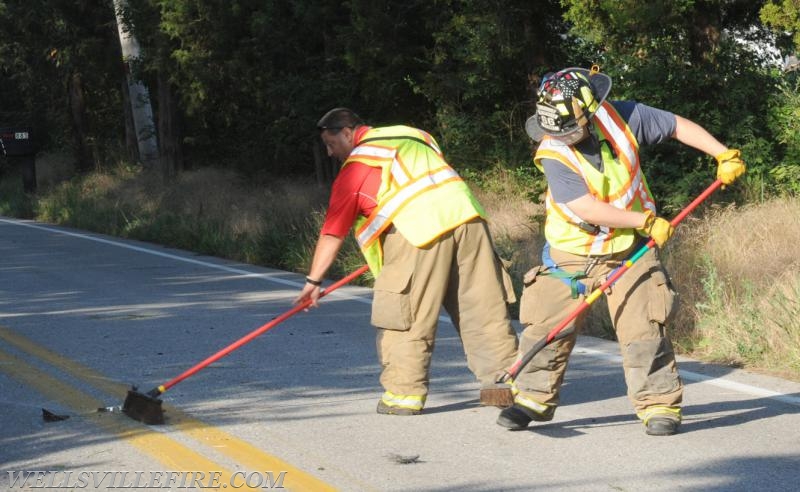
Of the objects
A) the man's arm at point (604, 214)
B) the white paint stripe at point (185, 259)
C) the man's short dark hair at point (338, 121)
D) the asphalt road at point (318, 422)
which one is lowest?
the white paint stripe at point (185, 259)

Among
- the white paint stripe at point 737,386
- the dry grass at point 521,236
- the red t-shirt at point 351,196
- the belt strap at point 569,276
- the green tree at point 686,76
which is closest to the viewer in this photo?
the belt strap at point 569,276

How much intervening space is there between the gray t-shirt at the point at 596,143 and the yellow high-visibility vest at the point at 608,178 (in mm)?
30

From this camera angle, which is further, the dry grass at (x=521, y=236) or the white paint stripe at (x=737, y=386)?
the dry grass at (x=521, y=236)

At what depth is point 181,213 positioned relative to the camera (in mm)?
20078

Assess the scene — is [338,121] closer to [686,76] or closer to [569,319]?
[569,319]

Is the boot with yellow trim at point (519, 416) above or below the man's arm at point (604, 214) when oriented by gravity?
below

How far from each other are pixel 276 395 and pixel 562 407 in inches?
63.4

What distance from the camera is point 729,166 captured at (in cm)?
599

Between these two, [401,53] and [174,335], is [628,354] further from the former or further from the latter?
[401,53]

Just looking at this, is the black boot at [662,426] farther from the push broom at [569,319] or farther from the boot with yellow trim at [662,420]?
the push broom at [569,319]

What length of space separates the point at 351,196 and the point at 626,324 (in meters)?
1.56

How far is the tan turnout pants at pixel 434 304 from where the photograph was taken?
6637 mm

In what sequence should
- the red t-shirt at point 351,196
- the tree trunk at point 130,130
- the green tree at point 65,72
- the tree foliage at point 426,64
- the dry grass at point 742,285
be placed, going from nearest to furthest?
1. the red t-shirt at point 351,196
2. the dry grass at point 742,285
3. the tree foliage at point 426,64
4. the green tree at point 65,72
5. the tree trunk at point 130,130

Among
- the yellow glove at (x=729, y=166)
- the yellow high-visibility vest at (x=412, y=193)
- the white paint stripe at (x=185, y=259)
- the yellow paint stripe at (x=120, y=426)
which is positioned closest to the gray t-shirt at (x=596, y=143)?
the yellow glove at (x=729, y=166)
